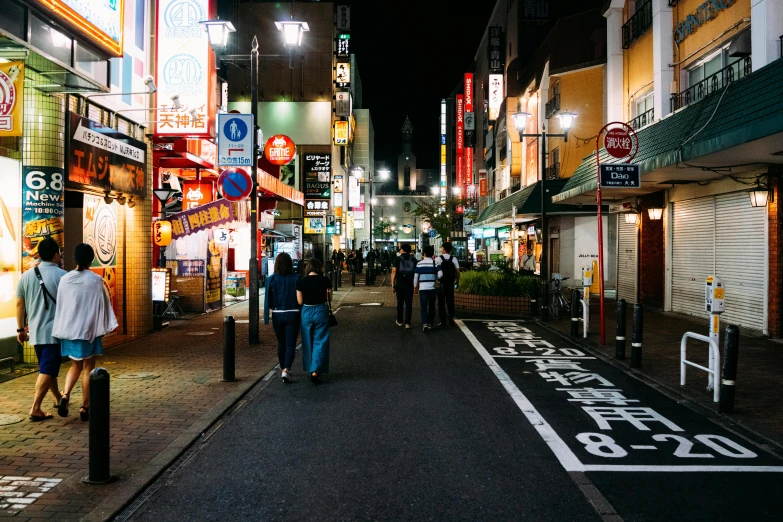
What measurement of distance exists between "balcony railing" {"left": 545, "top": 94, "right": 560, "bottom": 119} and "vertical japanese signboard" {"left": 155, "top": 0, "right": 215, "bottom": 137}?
694 inches

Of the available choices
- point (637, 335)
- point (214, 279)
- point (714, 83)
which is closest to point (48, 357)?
point (637, 335)

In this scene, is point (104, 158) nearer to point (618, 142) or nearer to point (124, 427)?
point (124, 427)

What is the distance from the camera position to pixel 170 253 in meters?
17.2

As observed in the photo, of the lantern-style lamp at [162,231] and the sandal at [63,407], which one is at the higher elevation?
the lantern-style lamp at [162,231]

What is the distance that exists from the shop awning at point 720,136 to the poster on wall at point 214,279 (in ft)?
35.4

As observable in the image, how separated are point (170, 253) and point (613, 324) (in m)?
12.1

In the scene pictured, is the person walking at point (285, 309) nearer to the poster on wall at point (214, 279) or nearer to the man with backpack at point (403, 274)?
the man with backpack at point (403, 274)

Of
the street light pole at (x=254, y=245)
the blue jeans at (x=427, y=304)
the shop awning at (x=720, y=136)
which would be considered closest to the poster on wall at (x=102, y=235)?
the street light pole at (x=254, y=245)

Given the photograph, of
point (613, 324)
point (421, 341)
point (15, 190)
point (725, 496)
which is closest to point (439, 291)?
point (421, 341)

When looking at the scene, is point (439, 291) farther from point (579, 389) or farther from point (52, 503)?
point (52, 503)

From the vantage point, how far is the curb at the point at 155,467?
416 cm

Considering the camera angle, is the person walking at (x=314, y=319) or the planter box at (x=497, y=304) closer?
the person walking at (x=314, y=319)

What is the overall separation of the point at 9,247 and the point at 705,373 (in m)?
10.5

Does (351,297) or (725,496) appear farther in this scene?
(351,297)
